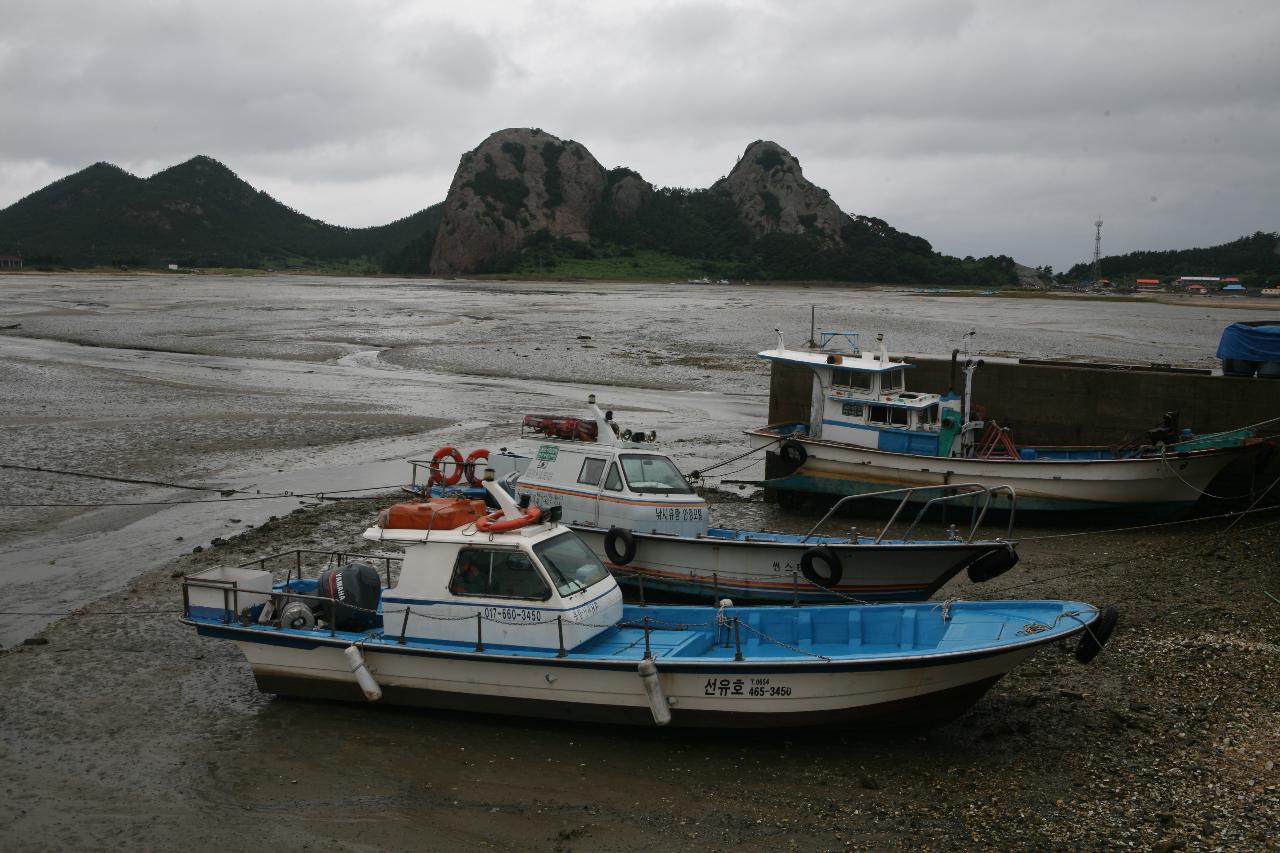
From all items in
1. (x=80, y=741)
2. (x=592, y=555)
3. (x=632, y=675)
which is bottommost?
(x=80, y=741)

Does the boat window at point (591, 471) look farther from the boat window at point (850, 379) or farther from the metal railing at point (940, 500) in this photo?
the boat window at point (850, 379)

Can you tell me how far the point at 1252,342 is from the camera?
19.2 metres

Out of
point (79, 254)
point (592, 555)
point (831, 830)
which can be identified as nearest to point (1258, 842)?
point (831, 830)

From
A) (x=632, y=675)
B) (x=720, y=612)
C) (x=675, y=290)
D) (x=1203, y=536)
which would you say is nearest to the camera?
(x=632, y=675)

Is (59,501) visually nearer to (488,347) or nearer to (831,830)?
(831,830)

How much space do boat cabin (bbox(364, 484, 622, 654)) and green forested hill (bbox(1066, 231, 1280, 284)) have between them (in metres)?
137

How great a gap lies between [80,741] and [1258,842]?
1042cm

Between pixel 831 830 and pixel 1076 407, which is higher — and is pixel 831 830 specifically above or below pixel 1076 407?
below

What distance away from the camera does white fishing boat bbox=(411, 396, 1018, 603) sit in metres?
13.0

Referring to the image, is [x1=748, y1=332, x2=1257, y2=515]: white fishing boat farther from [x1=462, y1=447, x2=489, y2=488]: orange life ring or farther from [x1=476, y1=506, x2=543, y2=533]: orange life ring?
[x1=476, y1=506, x2=543, y2=533]: orange life ring

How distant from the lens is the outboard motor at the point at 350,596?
36.5 feet

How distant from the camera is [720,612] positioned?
10.6 m

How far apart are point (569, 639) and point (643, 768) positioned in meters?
1.42

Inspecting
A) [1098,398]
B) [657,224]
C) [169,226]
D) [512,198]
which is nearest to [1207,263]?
[657,224]
